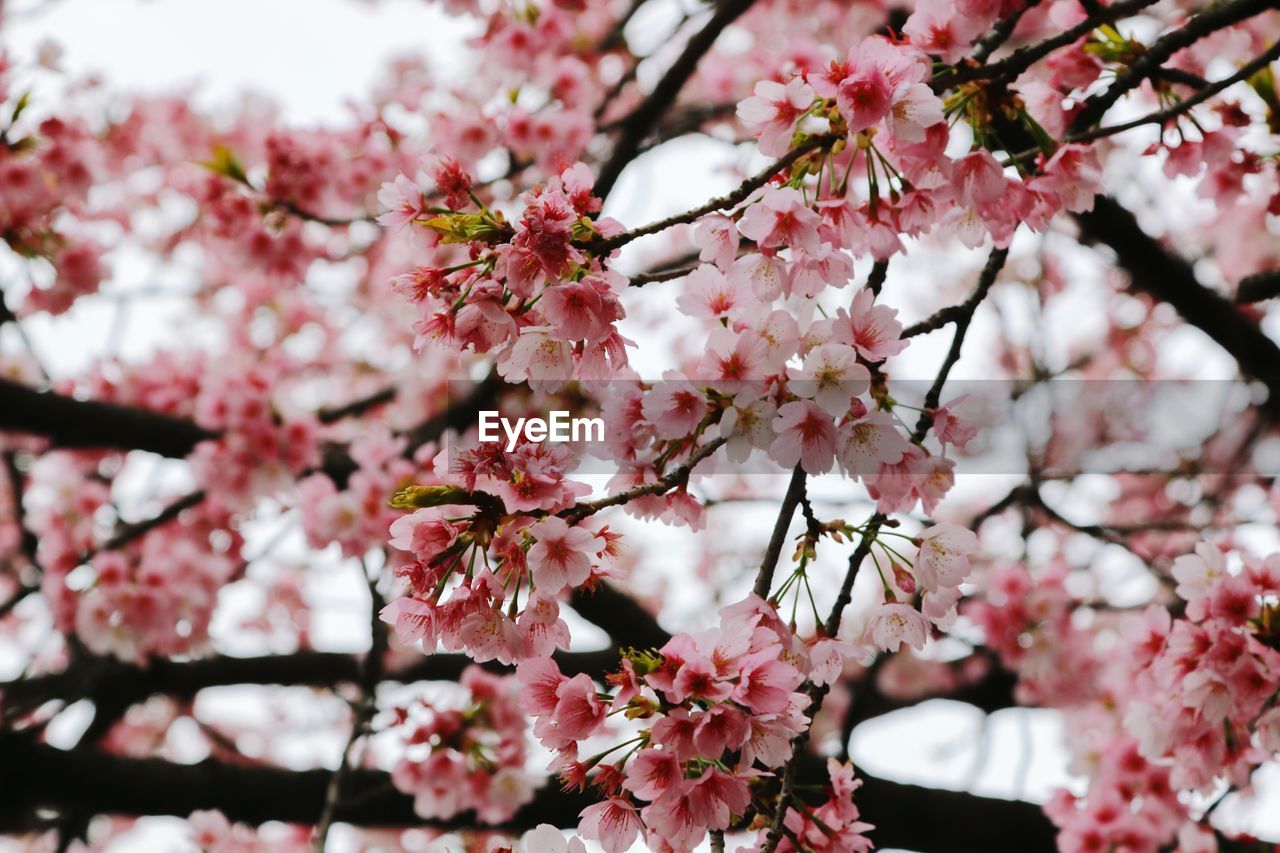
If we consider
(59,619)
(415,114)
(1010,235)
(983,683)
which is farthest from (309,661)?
(1010,235)

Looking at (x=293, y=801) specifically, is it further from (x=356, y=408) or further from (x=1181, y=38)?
(x=1181, y=38)

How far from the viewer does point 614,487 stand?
1.55 metres

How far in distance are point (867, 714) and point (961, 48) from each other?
11.1 feet

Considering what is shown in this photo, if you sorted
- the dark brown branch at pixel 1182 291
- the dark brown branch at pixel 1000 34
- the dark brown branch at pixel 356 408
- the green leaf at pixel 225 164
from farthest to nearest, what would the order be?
the dark brown branch at pixel 356 408 → the dark brown branch at pixel 1182 291 → the green leaf at pixel 225 164 → the dark brown branch at pixel 1000 34

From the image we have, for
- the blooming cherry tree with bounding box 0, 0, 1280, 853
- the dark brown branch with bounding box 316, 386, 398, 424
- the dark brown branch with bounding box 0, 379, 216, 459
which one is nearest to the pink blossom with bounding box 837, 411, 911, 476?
the blooming cherry tree with bounding box 0, 0, 1280, 853

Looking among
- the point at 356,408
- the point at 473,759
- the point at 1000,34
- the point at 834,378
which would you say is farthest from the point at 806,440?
the point at 356,408

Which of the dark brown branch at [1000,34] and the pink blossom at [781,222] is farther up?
the dark brown branch at [1000,34]

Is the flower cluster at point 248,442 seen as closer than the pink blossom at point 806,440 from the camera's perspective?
No

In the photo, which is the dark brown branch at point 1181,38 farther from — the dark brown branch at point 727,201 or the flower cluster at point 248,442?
the flower cluster at point 248,442

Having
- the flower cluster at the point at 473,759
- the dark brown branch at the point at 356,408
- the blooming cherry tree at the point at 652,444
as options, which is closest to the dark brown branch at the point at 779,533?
the blooming cherry tree at the point at 652,444

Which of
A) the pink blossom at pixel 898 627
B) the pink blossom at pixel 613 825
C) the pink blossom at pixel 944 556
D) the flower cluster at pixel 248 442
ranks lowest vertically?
the pink blossom at pixel 613 825

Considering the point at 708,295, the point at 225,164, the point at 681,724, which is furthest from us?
the point at 225,164

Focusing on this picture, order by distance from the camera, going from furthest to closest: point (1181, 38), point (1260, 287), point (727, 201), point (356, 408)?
point (356, 408) < point (1260, 287) < point (1181, 38) < point (727, 201)

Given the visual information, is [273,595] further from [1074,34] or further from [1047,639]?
[1074,34]
